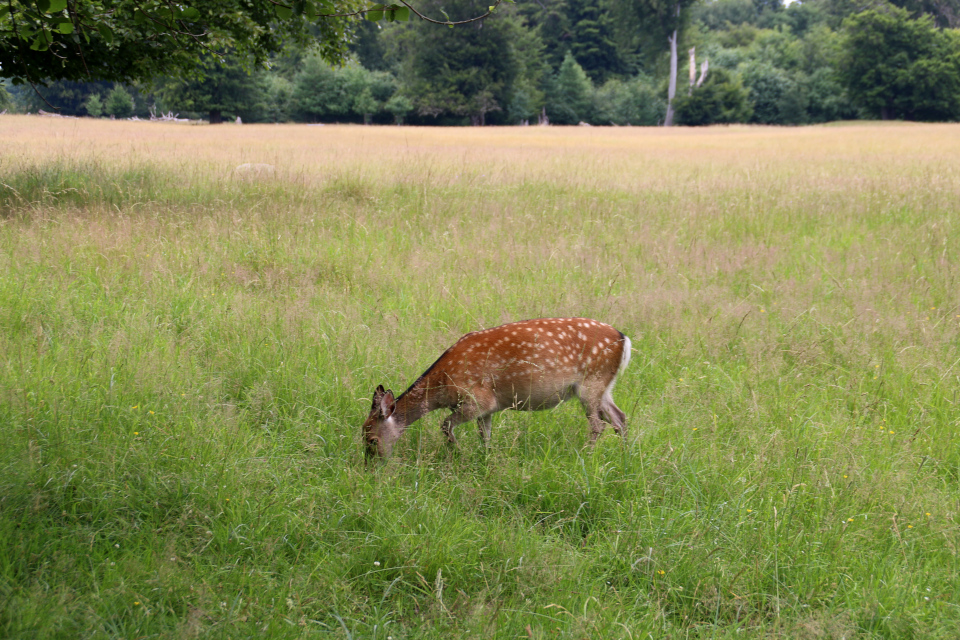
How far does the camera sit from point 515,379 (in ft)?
13.1

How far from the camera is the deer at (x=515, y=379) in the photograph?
3.90m

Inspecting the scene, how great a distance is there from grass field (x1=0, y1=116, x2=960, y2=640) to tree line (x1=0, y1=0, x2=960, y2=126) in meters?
50.7

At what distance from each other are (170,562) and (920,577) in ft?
9.65

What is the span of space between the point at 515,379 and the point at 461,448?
52 cm

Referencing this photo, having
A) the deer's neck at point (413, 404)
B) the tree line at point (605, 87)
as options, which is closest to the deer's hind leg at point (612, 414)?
the deer's neck at point (413, 404)

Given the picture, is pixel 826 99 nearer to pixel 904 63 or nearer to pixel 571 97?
pixel 904 63

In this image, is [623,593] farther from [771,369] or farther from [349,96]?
[349,96]

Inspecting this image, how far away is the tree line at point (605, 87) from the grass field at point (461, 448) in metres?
50.7

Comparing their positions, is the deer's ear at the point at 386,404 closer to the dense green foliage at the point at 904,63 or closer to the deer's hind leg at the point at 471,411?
the deer's hind leg at the point at 471,411

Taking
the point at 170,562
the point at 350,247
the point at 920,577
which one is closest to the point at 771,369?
the point at 920,577

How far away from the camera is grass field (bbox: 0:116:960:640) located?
269cm

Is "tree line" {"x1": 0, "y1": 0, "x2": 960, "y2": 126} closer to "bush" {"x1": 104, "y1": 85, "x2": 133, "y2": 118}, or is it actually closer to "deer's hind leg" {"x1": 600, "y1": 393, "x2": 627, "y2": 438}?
"bush" {"x1": 104, "y1": 85, "x2": 133, "y2": 118}

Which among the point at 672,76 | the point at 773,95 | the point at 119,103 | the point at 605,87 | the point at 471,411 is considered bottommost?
the point at 471,411

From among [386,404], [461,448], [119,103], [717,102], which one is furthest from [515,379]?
[119,103]
